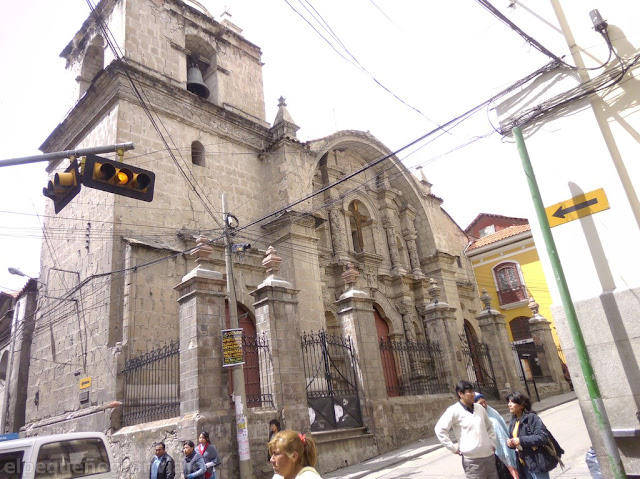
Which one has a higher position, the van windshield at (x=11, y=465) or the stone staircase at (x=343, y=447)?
the van windshield at (x=11, y=465)

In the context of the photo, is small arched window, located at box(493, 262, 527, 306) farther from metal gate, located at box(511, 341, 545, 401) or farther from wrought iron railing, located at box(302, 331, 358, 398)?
wrought iron railing, located at box(302, 331, 358, 398)

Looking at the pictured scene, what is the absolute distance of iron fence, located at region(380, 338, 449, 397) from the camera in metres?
12.8

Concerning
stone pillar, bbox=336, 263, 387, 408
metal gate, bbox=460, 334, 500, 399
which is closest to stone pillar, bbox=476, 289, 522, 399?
metal gate, bbox=460, 334, 500, 399

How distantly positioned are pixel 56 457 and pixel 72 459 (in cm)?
22

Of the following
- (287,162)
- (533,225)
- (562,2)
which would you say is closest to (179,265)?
(287,162)

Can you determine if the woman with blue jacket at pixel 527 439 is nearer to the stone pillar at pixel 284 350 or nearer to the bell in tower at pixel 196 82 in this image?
the stone pillar at pixel 284 350

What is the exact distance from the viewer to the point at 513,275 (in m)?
25.3

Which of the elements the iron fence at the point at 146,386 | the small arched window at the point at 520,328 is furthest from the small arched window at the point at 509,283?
the iron fence at the point at 146,386

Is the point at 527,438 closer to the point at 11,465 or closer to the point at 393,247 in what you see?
the point at 11,465

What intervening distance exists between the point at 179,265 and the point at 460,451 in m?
9.13

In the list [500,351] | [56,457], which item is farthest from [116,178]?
[500,351]

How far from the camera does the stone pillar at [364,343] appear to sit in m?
10.6

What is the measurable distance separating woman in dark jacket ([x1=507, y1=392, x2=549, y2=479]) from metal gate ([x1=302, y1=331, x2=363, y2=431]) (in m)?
5.47

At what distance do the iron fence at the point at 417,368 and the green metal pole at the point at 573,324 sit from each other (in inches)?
279
